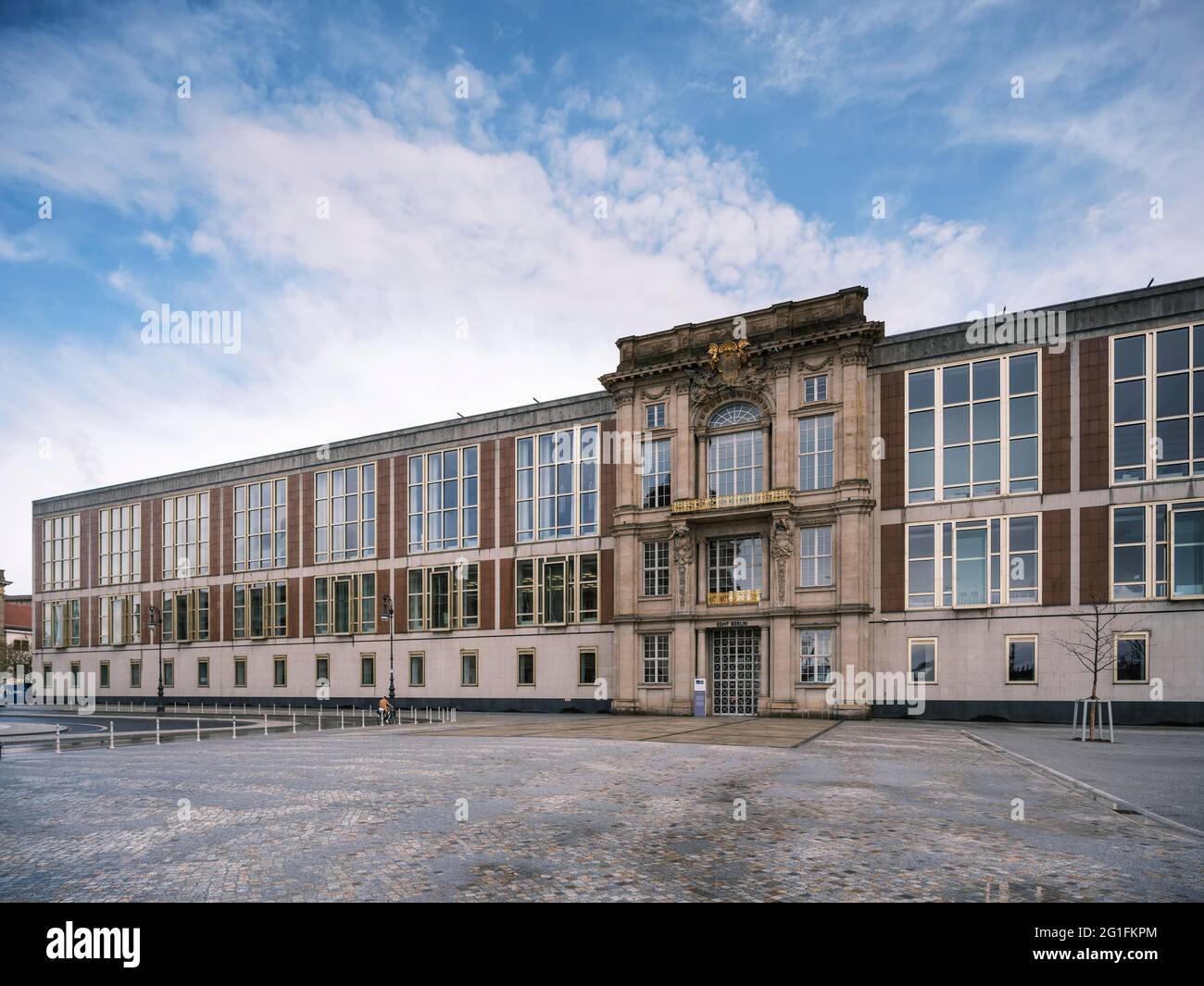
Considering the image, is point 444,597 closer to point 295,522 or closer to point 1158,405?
point 295,522

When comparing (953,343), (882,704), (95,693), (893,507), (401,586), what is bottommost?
(95,693)

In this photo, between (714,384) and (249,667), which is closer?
(714,384)

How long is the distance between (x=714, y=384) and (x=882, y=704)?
61.0 ft

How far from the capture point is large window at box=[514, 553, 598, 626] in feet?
167

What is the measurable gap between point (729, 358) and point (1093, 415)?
1736 cm

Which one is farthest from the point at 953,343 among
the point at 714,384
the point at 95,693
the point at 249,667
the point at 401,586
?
the point at 95,693

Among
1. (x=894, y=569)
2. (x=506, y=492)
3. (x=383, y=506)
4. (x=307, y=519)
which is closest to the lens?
(x=894, y=569)

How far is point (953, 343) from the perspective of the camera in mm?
40438

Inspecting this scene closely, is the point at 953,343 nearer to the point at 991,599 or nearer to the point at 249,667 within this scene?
the point at 991,599

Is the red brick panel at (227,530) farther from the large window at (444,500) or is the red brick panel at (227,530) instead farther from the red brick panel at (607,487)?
the red brick panel at (607,487)

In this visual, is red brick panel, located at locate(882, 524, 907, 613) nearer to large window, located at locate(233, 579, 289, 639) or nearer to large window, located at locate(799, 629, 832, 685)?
large window, located at locate(799, 629, 832, 685)

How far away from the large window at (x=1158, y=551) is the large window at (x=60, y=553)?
273ft

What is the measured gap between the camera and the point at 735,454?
45562mm

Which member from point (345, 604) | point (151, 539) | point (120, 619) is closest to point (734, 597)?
point (345, 604)
